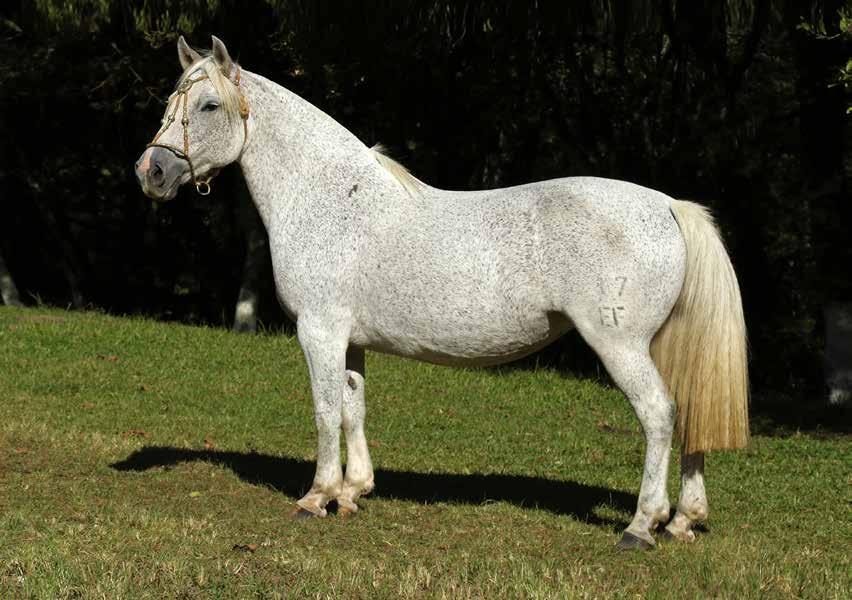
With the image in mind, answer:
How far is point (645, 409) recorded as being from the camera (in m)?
6.20

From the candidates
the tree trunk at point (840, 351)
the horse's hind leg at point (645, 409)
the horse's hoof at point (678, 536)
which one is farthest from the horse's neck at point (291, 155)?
the tree trunk at point (840, 351)

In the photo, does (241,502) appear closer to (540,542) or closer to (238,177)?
(540,542)

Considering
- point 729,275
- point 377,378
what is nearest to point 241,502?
point 729,275

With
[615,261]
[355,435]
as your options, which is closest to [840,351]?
[355,435]

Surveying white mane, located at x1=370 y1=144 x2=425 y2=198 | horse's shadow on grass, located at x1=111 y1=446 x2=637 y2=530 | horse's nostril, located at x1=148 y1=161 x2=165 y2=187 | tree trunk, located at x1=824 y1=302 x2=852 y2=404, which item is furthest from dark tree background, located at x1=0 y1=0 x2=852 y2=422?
horse's nostril, located at x1=148 y1=161 x2=165 y2=187

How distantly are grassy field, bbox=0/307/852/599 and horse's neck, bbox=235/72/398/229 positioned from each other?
195cm

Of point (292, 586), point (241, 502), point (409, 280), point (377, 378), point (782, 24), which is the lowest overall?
point (377, 378)

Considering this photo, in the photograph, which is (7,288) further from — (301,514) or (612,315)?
(612,315)

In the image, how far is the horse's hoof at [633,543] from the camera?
6258 millimetres

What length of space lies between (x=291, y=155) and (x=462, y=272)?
4.70 feet

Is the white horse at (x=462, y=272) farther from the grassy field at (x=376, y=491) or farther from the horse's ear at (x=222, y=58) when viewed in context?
the grassy field at (x=376, y=491)

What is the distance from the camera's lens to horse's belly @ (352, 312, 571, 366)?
6.42 m

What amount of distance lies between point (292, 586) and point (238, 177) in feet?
42.8

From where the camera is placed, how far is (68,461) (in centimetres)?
874
